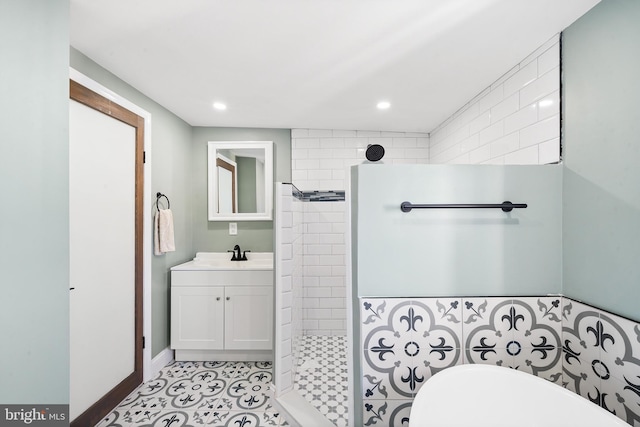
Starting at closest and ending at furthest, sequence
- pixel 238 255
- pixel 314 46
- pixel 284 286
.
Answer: pixel 314 46, pixel 284 286, pixel 238 255

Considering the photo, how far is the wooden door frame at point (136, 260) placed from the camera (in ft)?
5.69

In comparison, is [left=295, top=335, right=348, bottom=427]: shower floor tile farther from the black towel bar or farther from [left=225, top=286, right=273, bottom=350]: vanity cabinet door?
the black towel bar

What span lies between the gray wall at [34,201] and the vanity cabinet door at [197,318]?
133cm

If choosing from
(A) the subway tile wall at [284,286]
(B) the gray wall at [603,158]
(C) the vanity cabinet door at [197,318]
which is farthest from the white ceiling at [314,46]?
(C) the vanity cabinet door at [197,318]

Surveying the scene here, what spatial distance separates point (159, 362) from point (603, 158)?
3.31 metres

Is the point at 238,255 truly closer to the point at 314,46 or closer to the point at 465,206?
the point at 314,46

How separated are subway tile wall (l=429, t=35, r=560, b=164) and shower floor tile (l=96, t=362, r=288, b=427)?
7.68 ft

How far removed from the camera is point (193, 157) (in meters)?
2.95

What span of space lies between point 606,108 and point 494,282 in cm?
89

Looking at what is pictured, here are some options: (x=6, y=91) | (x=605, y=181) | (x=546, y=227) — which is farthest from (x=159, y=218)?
(x=605, y=181)

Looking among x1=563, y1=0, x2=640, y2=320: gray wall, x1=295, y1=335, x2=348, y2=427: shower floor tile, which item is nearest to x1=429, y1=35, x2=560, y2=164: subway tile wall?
x1=563, y1=0, x2=640, y2=320: gray wall

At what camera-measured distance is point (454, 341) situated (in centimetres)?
127

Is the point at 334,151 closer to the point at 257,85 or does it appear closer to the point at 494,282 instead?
the point at 257,85

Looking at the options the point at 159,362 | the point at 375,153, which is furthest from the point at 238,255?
the point at 375,153
